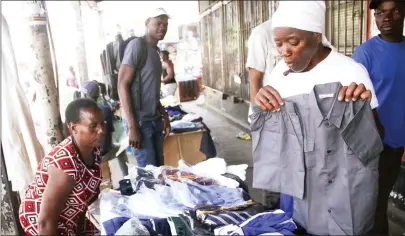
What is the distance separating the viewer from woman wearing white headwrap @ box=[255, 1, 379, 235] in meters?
1.42

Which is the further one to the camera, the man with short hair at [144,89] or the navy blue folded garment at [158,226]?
the man with short hair at [144,89]

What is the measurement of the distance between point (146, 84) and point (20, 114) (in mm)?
1062

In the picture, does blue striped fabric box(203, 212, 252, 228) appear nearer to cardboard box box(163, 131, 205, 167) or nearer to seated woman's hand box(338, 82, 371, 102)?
seated woman's hand box(338, 82, 371, 102)

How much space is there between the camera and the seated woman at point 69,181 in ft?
6.54

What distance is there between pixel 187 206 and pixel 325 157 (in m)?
0.69

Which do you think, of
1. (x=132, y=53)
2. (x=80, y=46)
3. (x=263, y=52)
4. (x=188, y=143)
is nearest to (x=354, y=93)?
(x=263, y=52)

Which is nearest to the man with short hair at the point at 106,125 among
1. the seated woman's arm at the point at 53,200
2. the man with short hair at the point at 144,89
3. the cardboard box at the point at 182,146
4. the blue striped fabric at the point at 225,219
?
the cardboard box at the point at 182,146

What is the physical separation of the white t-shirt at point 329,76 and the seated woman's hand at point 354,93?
75 mm

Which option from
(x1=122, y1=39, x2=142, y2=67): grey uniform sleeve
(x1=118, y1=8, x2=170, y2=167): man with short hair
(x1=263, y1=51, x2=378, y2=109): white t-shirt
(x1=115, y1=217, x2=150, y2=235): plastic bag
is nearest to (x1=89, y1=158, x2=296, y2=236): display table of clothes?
(x1=115, y1=217, x2=150, y2=235): plastic bag

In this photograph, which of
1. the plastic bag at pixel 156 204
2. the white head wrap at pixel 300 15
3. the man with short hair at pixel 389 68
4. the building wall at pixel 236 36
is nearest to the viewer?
the white head wrap at pixel 300 15

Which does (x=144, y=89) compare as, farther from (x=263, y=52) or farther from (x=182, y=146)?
(x=182, y=146)

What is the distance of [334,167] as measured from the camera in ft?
4.83

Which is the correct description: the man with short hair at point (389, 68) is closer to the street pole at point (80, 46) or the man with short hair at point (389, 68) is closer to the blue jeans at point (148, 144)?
the blue jeans at point (148, 144)

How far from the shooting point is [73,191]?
2127 millimetres
